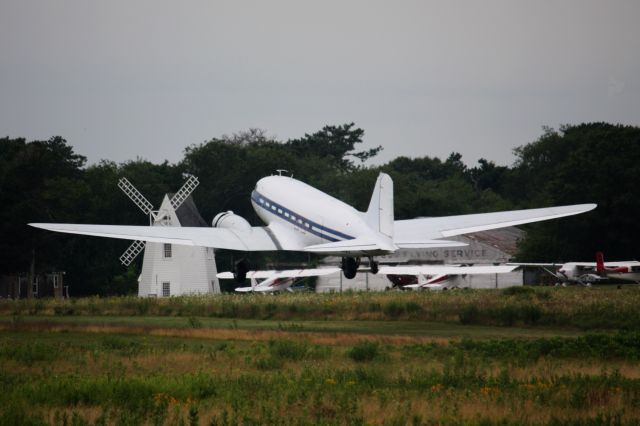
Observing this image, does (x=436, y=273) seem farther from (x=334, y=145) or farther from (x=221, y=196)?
(x=334, y=145)

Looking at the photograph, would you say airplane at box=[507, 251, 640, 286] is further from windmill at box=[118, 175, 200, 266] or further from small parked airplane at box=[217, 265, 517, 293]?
windmill at box=[118, 175, 200, 266]

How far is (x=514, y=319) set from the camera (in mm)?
53688

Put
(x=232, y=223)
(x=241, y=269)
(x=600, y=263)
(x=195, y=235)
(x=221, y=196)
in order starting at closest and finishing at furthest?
(x=195, y=235), (x=241, y=269), (x=232, y=223), (x=600, y=263), (x=221, y=196)

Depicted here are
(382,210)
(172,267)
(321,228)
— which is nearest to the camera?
(382,210)

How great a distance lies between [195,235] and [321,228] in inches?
266

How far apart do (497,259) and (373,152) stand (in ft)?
269

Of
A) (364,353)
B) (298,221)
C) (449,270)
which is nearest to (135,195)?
(449,270)

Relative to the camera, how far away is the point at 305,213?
58594mm

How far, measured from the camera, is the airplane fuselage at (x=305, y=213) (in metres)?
55.7

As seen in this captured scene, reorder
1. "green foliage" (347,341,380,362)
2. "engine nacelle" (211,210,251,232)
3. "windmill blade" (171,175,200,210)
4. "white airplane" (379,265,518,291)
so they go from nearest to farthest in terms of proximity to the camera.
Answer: "green foliage" (347,341,380,362)
"engine nacelle" (211,210,251,232)
"white airplane" (379,265,518,291)
"windmill blade" (171,175,200,210)

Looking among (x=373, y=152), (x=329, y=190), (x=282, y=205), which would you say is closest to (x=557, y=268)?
(x=282, y=205)

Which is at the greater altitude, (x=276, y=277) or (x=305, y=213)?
(x=305, y=213)

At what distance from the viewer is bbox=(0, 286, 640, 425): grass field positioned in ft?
93.1

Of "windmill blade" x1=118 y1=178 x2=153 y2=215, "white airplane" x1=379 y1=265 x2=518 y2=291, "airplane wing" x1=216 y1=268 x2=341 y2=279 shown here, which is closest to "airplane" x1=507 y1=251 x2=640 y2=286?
"white airplane" x1=379 y1=265 x2=518 y2=291
